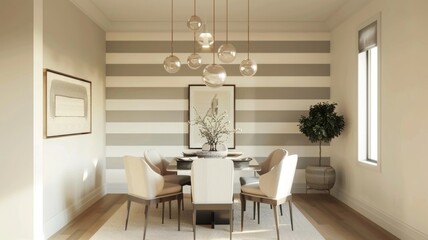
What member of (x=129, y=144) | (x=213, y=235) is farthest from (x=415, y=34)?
(x=129, y=144)

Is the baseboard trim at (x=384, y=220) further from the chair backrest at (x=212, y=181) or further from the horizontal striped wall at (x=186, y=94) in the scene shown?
the chair backrest at (x=212, y=181)

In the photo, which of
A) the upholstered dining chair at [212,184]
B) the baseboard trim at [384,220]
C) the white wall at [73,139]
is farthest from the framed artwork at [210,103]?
the upholstered dining chair at [212,184]

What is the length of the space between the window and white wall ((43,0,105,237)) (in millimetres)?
3934

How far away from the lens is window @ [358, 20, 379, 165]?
16.2 ft

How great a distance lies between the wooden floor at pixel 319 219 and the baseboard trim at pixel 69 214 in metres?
0.06

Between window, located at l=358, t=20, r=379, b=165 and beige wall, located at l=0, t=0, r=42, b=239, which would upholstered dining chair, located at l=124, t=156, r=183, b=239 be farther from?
window, located at l=358, t=20, r=379, b=165

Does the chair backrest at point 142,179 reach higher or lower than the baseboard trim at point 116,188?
higher

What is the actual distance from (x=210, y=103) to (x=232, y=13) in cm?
157

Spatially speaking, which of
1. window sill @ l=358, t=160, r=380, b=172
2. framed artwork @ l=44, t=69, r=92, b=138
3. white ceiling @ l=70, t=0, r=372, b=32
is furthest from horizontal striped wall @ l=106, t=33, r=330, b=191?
window sill @ l=358, t=160, r=380, b=172

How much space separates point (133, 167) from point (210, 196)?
0.94 metres

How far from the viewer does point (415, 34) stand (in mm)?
3738

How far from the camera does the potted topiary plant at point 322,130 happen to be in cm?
562

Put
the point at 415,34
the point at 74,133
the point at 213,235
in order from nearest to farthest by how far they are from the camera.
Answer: the point at 415,34, the point at 213,235, the point at 74,133

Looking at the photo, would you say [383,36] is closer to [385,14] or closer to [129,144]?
[385,14]
